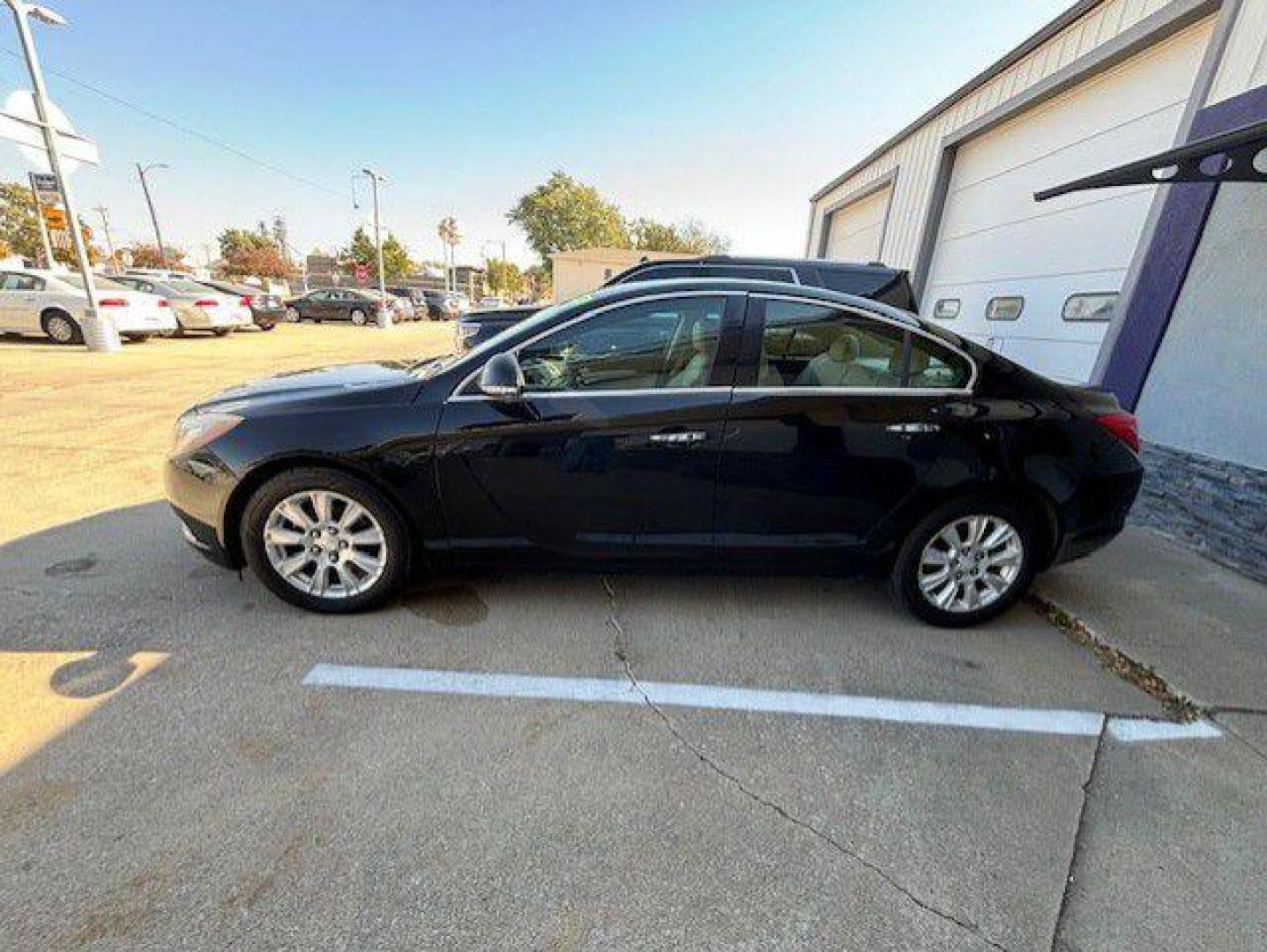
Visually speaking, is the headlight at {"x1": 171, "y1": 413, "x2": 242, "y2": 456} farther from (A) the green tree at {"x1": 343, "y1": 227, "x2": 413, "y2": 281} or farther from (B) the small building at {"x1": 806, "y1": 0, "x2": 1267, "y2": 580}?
(A) the green tree at {"x1": 343, "y1": 227, "x2": 413, "y2": 281}

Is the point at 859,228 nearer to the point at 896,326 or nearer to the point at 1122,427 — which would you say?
the point at 1122,427

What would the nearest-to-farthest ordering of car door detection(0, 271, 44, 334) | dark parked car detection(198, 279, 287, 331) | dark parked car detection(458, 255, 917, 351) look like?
dark parked car detection(458, 255, 917, 351), car door detection(0, 271, 44, 334), dark parked car detection(198, 279, 287, 331)

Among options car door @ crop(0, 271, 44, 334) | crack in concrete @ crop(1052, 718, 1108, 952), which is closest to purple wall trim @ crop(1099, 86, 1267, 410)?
crack in concrete @ crop(1052, 718, 1108, 952)

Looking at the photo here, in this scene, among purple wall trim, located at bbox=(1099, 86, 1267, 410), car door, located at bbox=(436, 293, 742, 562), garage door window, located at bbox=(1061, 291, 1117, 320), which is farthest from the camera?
garage door window, located at bbox=(1061, 291, 1117, 320)

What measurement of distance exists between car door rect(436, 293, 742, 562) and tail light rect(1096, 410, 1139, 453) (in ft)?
6.39

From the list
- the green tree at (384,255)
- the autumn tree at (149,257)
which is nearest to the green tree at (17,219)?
the autumn tree at (149,257)

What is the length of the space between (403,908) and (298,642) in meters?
1.49

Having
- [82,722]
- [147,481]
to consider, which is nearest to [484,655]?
[82,722]

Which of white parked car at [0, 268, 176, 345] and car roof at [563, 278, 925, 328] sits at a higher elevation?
car roof at [563, 278, 925, 328]

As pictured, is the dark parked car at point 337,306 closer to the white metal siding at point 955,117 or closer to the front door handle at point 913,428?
the white metal siding at point 955,117

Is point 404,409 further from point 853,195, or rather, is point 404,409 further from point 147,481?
point 853,195

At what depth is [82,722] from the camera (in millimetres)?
2182

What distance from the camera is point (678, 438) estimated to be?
275cm

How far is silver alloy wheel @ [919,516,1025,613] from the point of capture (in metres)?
2.99
